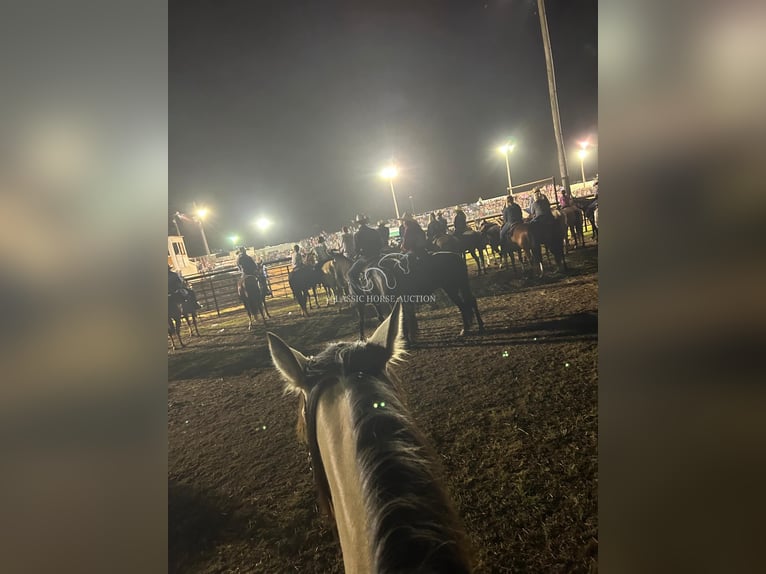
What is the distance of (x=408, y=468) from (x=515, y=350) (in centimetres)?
56

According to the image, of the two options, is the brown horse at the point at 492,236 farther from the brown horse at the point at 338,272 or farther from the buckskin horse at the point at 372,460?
the brown horse at the point at 338,272

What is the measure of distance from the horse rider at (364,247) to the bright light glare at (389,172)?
0.17 metres

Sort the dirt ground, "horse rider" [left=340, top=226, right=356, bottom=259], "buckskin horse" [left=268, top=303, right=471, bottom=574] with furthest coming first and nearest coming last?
"horse rider" [left=340, top=226, right=356, bottom=259] → the dirt ground → "buckskin horse" [left=268, top=303, right=471, bottom=574]

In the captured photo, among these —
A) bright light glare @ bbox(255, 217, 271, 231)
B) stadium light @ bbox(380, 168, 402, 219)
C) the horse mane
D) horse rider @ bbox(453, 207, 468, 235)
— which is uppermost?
stadium light @ bbox(380, 168, 402, 219)

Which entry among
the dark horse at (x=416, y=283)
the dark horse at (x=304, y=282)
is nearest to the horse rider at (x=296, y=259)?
the dark horse at (x=304, y=282)

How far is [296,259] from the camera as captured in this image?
3.72ft

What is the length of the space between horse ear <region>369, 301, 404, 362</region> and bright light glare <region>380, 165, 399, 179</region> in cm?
47

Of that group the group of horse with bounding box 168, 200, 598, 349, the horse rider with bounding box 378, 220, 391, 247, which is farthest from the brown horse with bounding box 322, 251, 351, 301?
the horse rider with bounding box 378, 220, 391, 247

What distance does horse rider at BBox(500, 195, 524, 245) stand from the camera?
1008 millimetres

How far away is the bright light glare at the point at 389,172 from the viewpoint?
3.41 ft

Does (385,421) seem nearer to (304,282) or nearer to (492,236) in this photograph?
(304,282)
